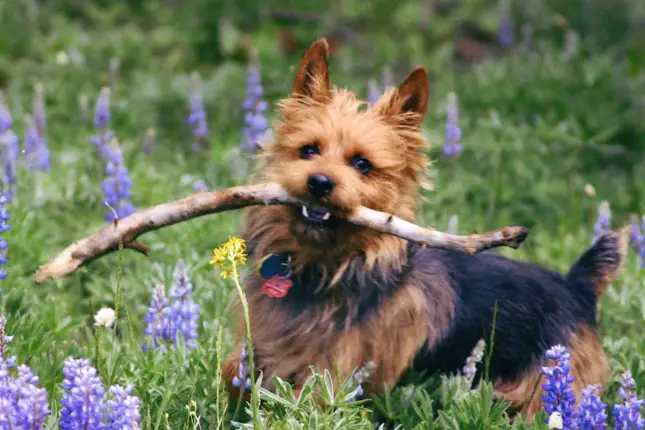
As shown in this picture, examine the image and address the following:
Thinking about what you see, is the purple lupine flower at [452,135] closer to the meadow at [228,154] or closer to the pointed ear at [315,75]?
the meadow at [228,154]

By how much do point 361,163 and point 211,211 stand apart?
2.07 feet

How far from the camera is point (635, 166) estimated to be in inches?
292

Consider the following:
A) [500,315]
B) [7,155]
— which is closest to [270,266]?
[500,315]

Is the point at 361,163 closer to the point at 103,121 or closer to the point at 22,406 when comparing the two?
the point at 22,406

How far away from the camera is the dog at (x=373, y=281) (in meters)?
3.79

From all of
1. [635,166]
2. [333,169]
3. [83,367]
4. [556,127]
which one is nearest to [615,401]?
[333,169]

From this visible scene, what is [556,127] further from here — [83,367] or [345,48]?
[83,367]

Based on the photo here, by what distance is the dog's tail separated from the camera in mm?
4328

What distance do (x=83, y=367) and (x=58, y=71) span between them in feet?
17.6

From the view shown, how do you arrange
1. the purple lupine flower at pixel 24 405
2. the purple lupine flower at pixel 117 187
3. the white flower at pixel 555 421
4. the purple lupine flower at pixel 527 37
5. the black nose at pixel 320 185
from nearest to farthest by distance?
the purple lupine flower at pixel 24 405 → the white flower at pixel 555 421 → the black nose at pixel 320 185 → the purple lupine flower at pixel 117 187 → the purple lupine flower at pixel 527 37

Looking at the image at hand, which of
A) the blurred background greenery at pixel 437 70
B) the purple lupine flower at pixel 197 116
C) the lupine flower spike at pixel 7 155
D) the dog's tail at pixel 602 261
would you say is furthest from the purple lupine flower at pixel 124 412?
the purple lupine flower at pixel 197 116

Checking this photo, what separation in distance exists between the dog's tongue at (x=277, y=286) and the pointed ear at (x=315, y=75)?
30.2 inches

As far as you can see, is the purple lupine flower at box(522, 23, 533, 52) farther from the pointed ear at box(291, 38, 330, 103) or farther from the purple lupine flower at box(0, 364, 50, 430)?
the purple lupine flower at box(0, 364, 50, 430)

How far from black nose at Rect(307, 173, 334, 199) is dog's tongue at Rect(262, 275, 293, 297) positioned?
43 cm
